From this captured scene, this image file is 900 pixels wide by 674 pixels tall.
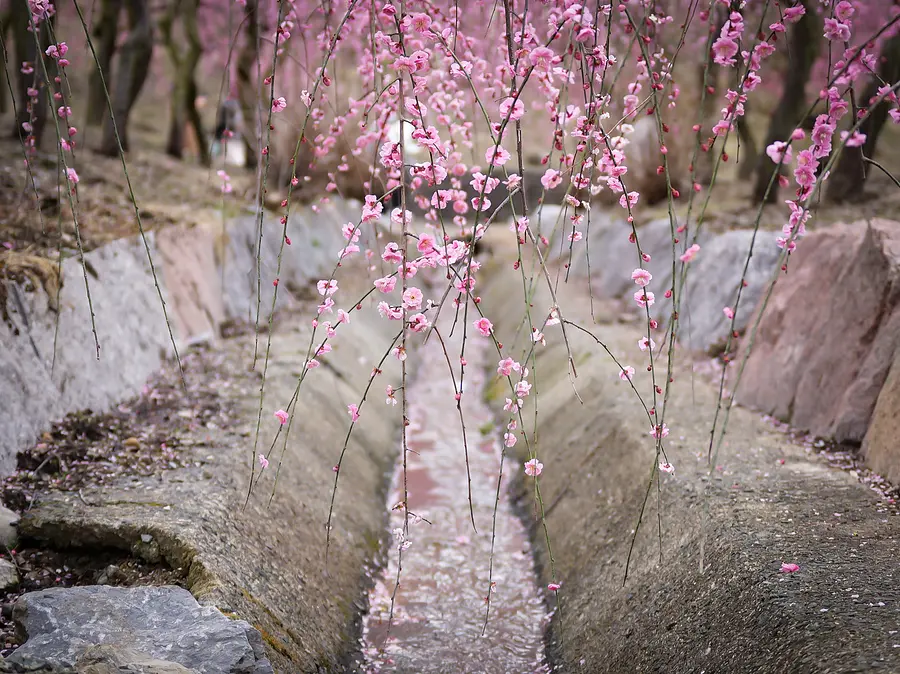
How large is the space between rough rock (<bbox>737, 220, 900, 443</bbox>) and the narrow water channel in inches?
67.5

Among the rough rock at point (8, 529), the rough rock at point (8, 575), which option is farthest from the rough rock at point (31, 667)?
the rough rock at point (8, 529)

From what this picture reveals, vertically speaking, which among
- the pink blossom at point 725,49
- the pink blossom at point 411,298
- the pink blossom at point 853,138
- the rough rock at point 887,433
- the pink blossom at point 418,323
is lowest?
the rough rock at point 887,433

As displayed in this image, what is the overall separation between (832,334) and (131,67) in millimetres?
6683

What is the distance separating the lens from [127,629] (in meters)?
2.18

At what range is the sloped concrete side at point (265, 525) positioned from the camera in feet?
8.71

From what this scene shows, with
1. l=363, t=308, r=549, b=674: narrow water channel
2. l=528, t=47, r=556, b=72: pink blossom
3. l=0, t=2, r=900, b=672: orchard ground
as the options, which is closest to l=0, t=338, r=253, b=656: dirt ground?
l=0, t=2, r=900, b=672: orchard ground

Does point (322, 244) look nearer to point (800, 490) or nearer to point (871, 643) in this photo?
point (800, 490)

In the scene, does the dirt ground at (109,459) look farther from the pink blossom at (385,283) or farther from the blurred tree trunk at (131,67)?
the blurred tree trunk at (131,67)

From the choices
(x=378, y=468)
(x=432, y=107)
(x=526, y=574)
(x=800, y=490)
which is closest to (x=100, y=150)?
(x=378, y=468)

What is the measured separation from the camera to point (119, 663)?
193 cm

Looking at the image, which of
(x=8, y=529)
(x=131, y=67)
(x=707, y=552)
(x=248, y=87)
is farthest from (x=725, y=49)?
(x=248, y=87)

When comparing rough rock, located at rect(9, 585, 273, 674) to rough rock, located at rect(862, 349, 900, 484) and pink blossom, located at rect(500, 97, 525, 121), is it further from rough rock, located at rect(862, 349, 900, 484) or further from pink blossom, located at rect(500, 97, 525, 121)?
rough rock, located at rect(862, 349, 900, 484)

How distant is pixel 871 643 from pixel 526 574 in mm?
2117

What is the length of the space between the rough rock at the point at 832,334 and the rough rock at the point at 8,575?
3595mm
